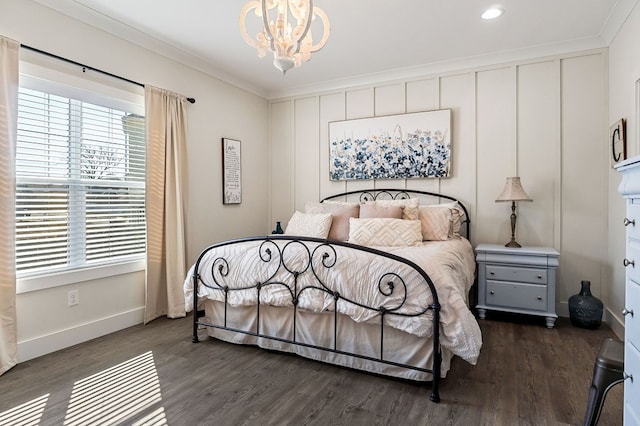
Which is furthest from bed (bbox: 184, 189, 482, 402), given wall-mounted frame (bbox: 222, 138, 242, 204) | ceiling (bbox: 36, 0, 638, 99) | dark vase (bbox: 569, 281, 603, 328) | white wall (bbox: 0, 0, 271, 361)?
ceiling (bbox: 36, 0, 638, 99)

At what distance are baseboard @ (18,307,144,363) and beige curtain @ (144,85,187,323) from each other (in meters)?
0.14

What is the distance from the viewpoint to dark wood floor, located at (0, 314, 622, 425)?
1830 mm

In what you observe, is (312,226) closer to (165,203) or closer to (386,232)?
(386,232)

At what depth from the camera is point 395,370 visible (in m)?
2.21

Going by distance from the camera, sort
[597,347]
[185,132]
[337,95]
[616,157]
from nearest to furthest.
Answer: [597,347] < [616,157] < [185,132] < [337,95]

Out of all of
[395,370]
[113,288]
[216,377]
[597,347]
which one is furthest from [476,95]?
[113,288]

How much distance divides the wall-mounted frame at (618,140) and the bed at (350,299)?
1.45 meters

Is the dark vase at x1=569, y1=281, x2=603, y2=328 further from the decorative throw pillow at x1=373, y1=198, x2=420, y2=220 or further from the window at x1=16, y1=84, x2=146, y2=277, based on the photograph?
the window at x1=16, y1=84, x2=146, y2=277

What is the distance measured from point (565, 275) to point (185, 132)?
4.09 meters

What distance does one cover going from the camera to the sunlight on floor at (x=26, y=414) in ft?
5.88

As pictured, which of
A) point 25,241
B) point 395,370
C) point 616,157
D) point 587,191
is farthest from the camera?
point 587,191

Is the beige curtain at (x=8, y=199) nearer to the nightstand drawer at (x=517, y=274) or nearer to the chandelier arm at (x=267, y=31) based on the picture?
the chandelier arm at (x=267, y=31)

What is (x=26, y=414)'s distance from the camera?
1.86m

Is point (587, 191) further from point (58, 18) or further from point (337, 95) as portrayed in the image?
point (58, 18)
